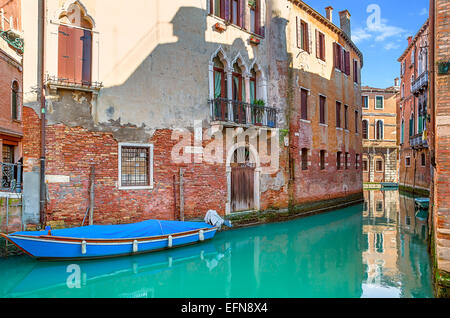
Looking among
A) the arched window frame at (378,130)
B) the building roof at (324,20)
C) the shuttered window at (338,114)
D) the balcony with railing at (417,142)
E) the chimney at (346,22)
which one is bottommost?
the balcony with railing at (417,142)

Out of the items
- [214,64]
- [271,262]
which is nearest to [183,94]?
[214,64]

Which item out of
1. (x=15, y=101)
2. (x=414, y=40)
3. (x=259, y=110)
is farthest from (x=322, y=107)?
(x=15, y=101)

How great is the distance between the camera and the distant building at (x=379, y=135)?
3431cm

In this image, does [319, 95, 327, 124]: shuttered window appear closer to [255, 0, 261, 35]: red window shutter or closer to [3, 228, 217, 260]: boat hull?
[255, 0, 261, 35]: red window shutter

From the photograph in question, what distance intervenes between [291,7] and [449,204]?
10.7m

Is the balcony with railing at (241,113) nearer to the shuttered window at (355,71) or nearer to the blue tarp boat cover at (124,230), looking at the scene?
the blue tarp boat cover at (124,230)

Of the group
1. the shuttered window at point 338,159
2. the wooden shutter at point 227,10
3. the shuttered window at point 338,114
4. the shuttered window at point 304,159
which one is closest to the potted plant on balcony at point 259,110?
the wooden shutter at point 227,10

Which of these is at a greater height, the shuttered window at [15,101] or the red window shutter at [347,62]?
the red window shutter at [347,62]

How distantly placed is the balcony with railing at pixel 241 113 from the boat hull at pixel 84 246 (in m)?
4.24

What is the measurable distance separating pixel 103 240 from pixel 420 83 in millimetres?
20427

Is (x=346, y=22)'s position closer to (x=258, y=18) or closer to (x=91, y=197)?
(x=258, y=18)

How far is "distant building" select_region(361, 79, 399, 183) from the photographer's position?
34312 mm
